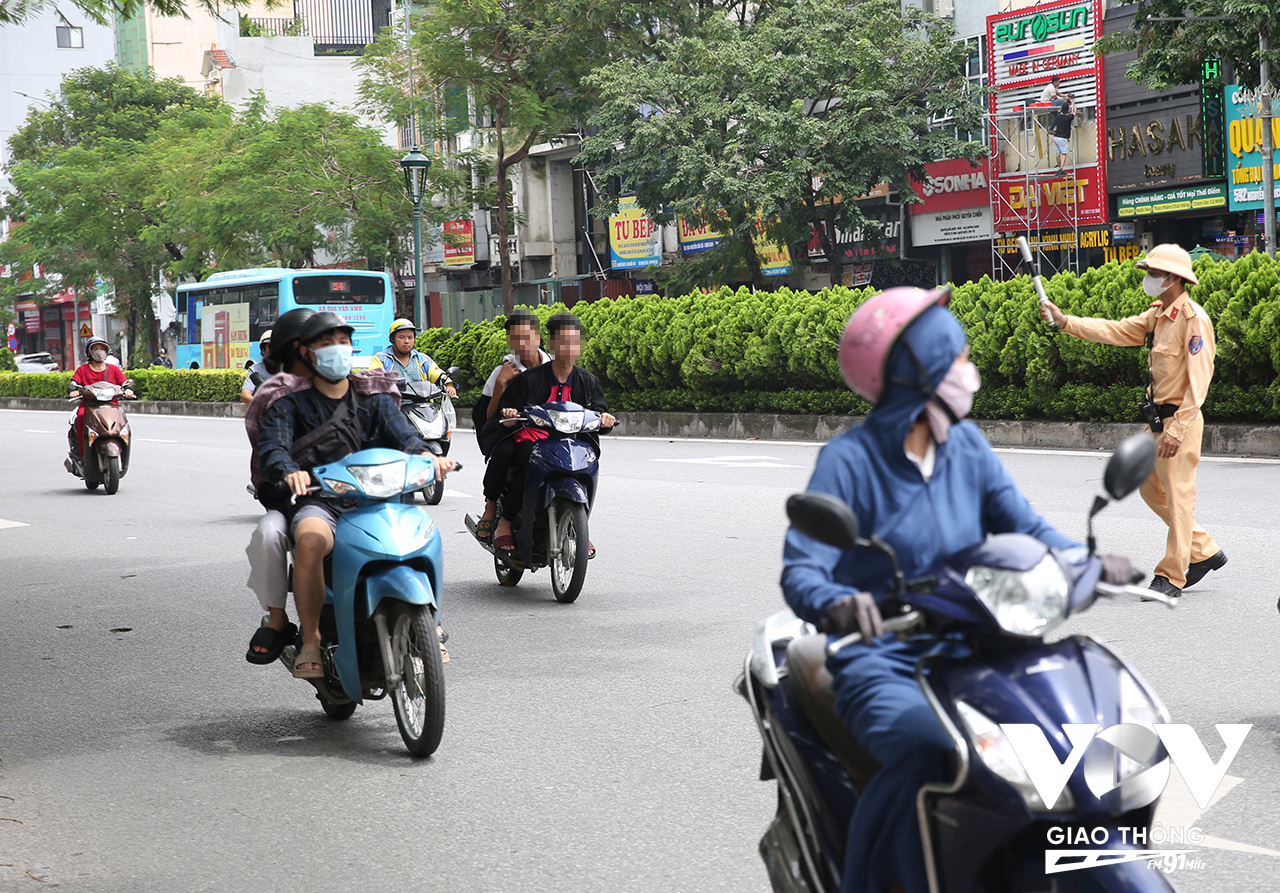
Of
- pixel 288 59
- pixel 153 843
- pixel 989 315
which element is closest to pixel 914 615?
pixel 153 843

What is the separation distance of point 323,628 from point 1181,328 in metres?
4.26

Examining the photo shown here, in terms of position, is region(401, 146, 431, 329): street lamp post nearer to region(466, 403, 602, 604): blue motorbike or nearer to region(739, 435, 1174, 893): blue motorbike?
region(466, 403, 602, 604): blue motorbike

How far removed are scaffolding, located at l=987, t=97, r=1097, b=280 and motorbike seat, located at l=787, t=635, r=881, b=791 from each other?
26.0 metres

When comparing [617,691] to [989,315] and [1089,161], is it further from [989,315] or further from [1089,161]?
[1089,161]

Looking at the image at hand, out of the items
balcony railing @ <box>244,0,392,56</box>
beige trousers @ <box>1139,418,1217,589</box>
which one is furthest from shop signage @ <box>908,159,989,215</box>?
balcony railing @ <box>244,0,392,56</box>

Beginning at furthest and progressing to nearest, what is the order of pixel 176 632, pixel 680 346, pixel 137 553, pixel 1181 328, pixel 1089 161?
pixel 1089 161
pixel 680 346
pixel 137 553
pixel 176 632
pixel 1181 328

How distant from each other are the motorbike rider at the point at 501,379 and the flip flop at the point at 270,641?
2864 mm

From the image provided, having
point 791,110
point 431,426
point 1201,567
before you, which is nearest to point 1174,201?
point 791,110

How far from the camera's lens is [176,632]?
7.56 metres

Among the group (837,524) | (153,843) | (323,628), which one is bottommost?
(153,843)

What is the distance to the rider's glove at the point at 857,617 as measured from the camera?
2.40m

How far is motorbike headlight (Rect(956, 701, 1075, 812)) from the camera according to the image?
226cm

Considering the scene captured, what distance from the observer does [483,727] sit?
5441 mm

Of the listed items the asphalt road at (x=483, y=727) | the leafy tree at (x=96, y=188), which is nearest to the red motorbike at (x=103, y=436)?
the asphalt road at (x=483, y=727)
